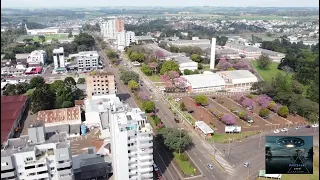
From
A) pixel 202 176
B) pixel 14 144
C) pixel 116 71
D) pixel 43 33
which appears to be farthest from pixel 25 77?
pixel 43 33

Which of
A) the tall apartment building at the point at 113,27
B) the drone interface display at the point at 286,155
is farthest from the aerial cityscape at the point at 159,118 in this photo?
the tall apartment building at the point at 113,27

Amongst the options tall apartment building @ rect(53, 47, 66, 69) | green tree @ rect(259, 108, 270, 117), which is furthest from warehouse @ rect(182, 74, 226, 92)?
tall apartment building @ rect(53, 47, 66, 69)

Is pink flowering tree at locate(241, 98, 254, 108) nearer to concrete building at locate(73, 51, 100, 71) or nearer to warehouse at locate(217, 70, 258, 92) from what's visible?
warehouse at locate(217, 70, 258, 92)

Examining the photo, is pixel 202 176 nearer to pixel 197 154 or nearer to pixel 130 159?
pixel 197 154

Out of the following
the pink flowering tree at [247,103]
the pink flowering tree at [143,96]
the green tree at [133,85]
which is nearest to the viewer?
the pink flowering tree at [247,103]

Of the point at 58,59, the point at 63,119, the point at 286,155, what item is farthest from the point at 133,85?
the point at 286,155

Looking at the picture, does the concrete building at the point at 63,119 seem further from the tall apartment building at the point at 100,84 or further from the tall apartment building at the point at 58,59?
the tall apartment building at the point at 58,59
